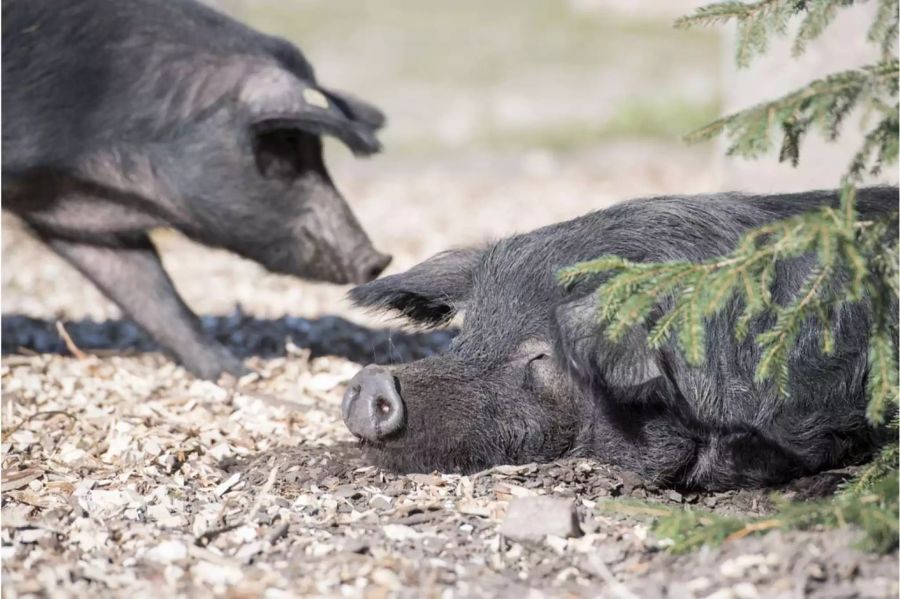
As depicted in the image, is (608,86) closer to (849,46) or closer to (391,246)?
(391,246)

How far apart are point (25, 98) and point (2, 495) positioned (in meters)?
2.19

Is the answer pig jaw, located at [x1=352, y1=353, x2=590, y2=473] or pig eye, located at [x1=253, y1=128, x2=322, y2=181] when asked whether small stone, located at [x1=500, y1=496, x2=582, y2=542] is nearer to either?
pig jaw, located at [x1=352, y1=353, x2=590, y2=473]

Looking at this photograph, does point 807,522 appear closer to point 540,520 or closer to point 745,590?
point 745,590

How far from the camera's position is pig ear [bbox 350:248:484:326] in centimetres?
401

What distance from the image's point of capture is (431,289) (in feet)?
13.2

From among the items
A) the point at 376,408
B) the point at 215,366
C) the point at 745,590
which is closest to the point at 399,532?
the point at 376,408

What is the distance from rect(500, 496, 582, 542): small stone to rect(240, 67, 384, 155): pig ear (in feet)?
8.33

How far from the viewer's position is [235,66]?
17.7ft

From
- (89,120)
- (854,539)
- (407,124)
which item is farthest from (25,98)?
(407,124)

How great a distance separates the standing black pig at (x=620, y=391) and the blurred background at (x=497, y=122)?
1.93ft

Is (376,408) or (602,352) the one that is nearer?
(602,352)

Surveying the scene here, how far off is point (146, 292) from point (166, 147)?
2.21 ft

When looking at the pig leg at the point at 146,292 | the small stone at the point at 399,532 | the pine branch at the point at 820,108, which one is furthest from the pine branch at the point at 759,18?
the pig leg at the point at 146,292

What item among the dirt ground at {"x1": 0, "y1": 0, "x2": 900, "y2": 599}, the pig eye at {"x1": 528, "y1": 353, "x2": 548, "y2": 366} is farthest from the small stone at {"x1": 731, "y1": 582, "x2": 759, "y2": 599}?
the pig eye at {"x1": 528, "y1": 353, "x2": 548, "y2": 366}
